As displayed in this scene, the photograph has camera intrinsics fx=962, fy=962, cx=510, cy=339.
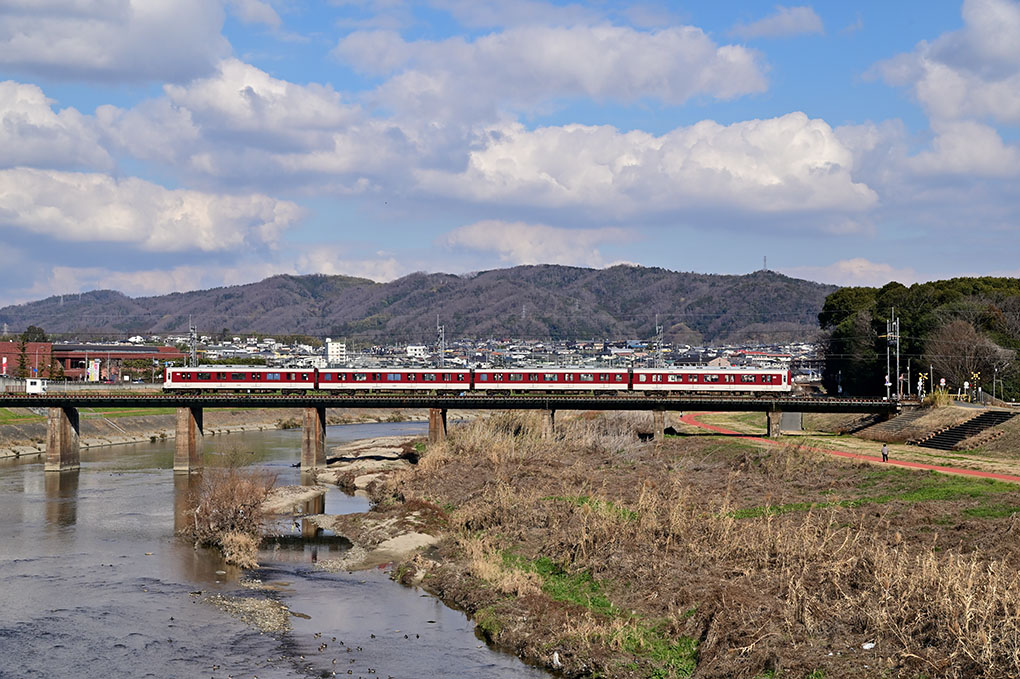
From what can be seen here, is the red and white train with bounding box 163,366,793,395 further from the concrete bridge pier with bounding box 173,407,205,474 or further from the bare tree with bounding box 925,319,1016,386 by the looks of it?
the bare tree with bounding box 925,319,1016,386

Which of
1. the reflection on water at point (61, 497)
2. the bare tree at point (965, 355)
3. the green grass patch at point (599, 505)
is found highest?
the bare tree at point (965, 355)

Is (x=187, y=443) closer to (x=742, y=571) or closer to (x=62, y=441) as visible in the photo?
(x=62, y=441)

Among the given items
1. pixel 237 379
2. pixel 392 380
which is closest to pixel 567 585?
pixel 392 380

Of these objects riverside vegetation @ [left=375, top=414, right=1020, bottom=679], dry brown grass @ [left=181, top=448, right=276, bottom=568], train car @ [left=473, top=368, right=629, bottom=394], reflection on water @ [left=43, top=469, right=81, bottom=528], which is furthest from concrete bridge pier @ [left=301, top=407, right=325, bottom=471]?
dry brown grass @ [left=181, top=448, right=276, bottom=568]

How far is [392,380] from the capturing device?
97.8 meters

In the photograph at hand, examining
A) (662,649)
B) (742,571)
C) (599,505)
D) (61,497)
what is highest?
(599,505)

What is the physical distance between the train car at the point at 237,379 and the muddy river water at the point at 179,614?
37.7 metres

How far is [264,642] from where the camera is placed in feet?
107

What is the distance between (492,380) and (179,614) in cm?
6325

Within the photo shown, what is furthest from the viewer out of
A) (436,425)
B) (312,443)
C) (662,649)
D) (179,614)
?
(436,425)

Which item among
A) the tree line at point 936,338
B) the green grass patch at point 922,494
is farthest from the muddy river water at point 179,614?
the tree line at point 936,338

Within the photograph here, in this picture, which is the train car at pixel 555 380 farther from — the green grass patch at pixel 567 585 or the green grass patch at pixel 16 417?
the green grass patch at pixel 567 585

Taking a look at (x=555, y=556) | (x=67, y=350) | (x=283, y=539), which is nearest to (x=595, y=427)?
(x=283, y=539)

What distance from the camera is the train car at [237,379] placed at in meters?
96.7
